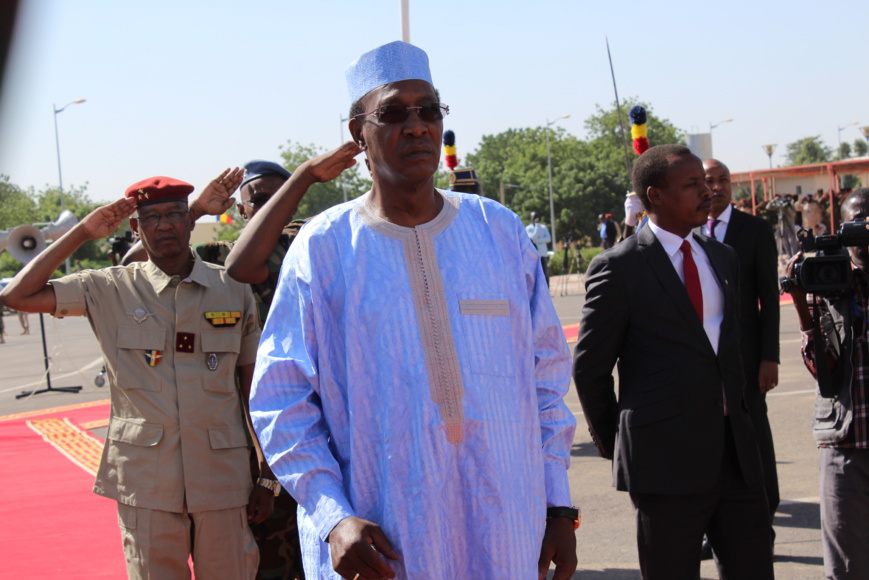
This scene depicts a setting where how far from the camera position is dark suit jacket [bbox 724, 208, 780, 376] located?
510 centimetres

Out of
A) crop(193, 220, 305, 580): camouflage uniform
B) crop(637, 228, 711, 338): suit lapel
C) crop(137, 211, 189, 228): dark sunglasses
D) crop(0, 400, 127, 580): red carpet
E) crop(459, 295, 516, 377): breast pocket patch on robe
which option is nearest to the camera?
crop(459, 295, 516, 377): breast pocket patch on robe

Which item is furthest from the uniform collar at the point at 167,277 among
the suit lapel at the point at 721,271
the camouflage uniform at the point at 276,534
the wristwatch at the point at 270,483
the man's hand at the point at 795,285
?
the man's hand at the point at 795,285

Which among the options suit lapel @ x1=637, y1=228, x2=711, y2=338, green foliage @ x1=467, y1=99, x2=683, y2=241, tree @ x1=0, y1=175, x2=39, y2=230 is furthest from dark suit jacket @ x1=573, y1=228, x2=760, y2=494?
green foliage @ x1=467, y1=99, x2=683, y2=241

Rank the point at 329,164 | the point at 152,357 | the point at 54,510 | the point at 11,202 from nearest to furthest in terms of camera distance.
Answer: the point at 11,202, the point at 329,164, the point at 152,357, the point at 54,510

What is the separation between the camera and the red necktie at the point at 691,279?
13.4 ft

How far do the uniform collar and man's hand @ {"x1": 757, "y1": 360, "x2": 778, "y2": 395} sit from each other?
2.79 m

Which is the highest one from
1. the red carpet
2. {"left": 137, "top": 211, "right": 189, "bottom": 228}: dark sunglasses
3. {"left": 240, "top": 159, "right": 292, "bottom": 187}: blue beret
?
{"left": 240, "top": 159, "right": 292, "bottom": 187}: blue beret

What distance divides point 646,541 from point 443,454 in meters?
1.89

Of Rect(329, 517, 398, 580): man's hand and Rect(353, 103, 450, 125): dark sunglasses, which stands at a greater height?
Rect(353, 103, 450, 125): dark sunglasses

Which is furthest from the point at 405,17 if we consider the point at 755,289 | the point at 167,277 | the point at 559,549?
the point at 559,549

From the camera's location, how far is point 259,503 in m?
4.11

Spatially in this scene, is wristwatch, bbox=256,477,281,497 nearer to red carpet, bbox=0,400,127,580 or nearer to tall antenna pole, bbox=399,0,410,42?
red carpet, bbox=0,400,127,580

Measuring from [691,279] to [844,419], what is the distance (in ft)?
3.03

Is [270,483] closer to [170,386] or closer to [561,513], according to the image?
[170,386]
